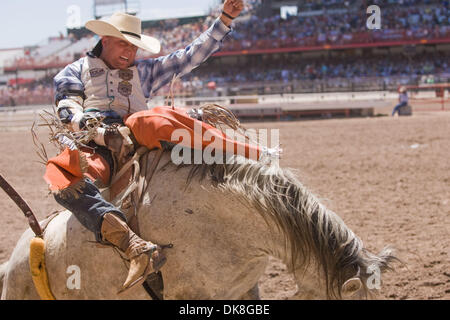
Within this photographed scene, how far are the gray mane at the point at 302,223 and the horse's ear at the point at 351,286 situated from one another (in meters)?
0.05

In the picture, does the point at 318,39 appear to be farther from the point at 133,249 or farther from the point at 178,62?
the point at 133,249

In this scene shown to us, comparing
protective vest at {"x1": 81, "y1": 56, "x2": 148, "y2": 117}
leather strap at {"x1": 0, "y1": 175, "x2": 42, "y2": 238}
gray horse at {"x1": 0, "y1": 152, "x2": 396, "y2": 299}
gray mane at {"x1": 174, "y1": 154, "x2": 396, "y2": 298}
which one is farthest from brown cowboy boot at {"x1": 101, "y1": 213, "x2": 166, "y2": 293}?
protective vest at {"x1": 81, "y1": 56, "x2": 148, "y2": 117}

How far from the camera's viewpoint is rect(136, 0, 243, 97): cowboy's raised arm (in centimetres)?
287

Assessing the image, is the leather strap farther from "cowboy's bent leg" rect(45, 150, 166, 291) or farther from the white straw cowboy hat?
the white straw cowboy hat

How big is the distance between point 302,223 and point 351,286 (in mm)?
325

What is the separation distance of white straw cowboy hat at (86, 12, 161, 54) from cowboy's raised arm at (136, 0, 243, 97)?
154 mm

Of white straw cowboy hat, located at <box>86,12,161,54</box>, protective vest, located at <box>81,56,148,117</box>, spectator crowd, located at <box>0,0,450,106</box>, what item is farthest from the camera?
spectator crowd, located at <box>0,0,450,106</box>

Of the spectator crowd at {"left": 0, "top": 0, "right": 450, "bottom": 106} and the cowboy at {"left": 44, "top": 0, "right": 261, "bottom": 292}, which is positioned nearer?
the cowboy at {"left": 44, "top": 0, "right": 261, "bottom": 292}

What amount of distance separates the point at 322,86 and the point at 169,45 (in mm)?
12547

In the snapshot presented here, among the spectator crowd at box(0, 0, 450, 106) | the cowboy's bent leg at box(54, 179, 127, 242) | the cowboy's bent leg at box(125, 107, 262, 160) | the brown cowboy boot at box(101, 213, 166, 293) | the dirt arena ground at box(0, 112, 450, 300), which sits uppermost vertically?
the spectator crowd at box(0, 0, 450, 106)

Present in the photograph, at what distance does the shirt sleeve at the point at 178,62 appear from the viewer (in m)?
2.90

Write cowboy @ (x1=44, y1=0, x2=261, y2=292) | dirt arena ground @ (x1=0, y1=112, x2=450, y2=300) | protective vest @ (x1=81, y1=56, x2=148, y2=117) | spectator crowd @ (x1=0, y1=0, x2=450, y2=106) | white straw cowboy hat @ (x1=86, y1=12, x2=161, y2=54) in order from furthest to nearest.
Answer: spectator crowd @ (x1=0, y1=0, x2=450, y2=106)
dirt arena ground @ (x1=0, y1=112, x2=450, y2=300)
protective vest @ (x1=81, y1=56, x2=148, y2=117)
white straw cowboy hat @ (x1=86, y1=12, x2=161, y2=54)
cowboy @ (x1=44, y1=0, x2=261, y2=292)

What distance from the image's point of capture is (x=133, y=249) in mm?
2248

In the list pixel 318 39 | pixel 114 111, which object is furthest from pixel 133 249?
pixel 318 39
